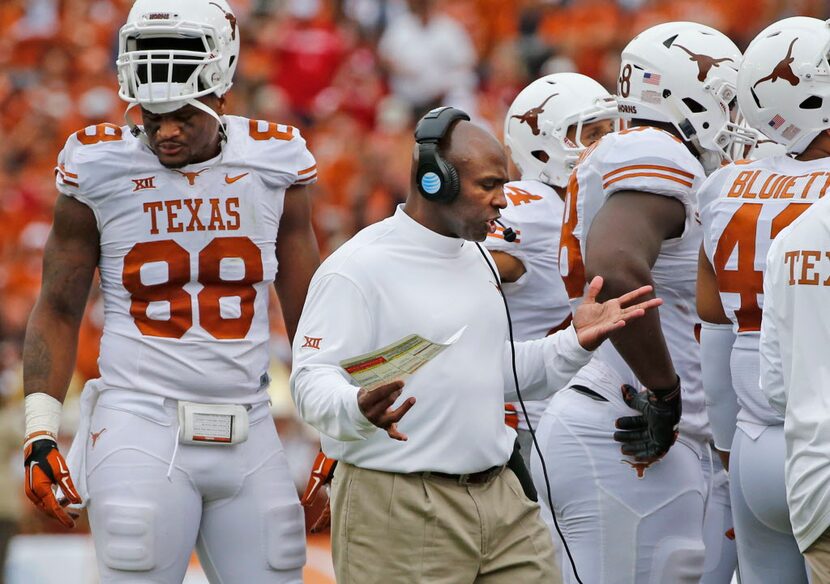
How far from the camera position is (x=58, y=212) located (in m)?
4.41

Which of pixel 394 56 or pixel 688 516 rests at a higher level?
pixel 688 516

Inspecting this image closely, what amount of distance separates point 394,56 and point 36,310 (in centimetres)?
889

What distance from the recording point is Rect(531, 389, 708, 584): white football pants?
4484 millimetres

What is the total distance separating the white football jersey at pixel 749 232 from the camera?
13.4ft

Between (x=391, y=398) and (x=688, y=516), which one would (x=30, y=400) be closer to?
(x=391, y=398)

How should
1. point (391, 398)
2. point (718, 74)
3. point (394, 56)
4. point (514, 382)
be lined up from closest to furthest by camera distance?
point (391, 398) < point (514, 382) < point (718, 74) < point (394, 56)

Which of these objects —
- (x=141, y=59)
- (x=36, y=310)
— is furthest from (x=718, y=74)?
(x=36, y=310)

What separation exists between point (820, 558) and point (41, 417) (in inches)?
82.6

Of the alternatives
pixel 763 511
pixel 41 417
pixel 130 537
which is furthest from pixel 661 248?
pixel 41 417

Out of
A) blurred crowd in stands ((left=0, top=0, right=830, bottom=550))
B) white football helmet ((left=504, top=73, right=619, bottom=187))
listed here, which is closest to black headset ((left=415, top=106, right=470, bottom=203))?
white football helmet ((left=504, top=73, right=619, bottom=187))

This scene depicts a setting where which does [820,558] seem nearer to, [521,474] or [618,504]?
[521,474]

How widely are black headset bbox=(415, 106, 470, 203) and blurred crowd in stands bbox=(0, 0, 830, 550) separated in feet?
24.2

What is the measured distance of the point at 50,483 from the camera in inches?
164

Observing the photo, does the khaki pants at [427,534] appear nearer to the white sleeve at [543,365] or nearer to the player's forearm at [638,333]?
the white sleeve at [543,365]
